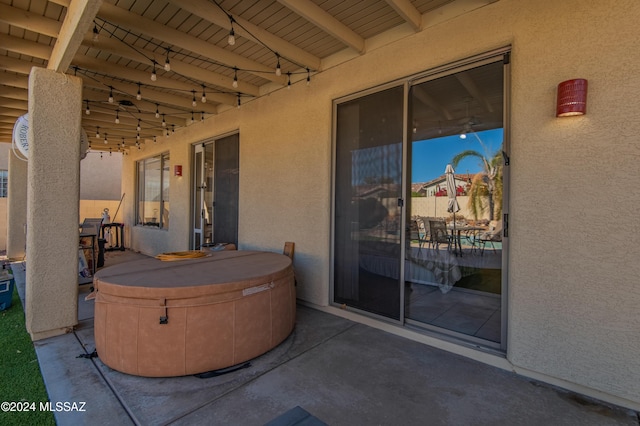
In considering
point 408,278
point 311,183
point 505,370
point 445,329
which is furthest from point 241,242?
point 505,370

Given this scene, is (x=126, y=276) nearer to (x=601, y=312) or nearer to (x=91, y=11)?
(x=91, y=11)

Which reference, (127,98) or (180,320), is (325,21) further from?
(127,98)

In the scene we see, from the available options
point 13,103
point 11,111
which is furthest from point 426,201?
point 11,111

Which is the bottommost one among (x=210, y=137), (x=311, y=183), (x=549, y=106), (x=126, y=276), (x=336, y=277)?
(x=336, y=277)

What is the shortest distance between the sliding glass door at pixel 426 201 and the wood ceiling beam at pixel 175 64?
5.50ft

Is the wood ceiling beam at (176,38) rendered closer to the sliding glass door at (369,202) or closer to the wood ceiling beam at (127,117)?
the sliding glass door at (369,202)

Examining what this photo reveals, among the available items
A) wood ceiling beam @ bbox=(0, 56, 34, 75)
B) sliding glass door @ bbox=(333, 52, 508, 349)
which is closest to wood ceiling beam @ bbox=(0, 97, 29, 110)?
wood ceiling beam @ bbox=(0, 56, 34, 75)

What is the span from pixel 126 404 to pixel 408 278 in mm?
2557

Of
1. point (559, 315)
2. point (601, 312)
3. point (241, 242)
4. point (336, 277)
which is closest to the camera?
point (601, 312)

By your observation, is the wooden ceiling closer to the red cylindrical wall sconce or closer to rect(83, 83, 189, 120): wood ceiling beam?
rect(83, 83, 189, 120): wood ceiling beam

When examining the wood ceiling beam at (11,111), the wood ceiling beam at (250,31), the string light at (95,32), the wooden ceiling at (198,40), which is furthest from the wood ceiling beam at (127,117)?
the wood ceiling beam at (250,31)

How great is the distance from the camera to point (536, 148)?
2270 mm

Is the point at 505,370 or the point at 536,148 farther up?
the point at 536,148

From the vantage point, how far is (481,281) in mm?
3900
